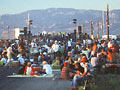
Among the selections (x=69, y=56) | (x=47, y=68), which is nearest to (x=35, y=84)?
(x=47, y=68)

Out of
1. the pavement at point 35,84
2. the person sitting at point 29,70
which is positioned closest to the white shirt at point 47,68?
the person sitting at point 29,70

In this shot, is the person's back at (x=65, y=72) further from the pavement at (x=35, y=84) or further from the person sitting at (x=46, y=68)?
the person sitting at (x=46, y=68)

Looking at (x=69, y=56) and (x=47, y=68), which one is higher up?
(x=69, y=56)

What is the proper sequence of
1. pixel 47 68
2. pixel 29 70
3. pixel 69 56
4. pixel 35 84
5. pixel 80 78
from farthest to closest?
pixel 69 56, pixel 47 68, pixel 29 70, pixel 35 84, pixel 80 78

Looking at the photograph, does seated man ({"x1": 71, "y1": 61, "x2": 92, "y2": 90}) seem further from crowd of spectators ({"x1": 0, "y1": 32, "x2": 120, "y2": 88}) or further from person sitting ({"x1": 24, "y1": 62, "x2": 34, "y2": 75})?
person sitting ({"x1": 24, "y1": 62, "x2": 34, "y2": 75})

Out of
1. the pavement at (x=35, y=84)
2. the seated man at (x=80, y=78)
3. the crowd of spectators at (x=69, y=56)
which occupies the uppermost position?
the crowd of spectators at (x=69, y=56)

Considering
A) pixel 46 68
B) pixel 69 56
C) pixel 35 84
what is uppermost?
pixel 69 56

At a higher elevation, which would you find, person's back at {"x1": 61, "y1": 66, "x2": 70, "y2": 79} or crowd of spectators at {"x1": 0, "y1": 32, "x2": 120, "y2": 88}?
crowd of spectators at {"x1": 0, "y1": 32, "x2": 120, "y2": 88}

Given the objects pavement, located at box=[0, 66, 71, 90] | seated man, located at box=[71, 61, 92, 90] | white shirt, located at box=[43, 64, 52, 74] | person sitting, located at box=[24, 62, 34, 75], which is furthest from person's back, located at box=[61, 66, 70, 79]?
person sitting, located at box=[24, 62, 34, 75]

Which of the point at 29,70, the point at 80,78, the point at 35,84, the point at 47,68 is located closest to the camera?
the point at 80,78

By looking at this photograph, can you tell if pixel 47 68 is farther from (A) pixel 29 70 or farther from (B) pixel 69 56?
(B) pixel 69 56

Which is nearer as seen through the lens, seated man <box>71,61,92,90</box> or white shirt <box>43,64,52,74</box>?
seated man <box>71,61,92,90</box>

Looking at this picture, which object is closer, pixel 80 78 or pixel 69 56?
pixel 80 78

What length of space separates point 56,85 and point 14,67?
10.8m
